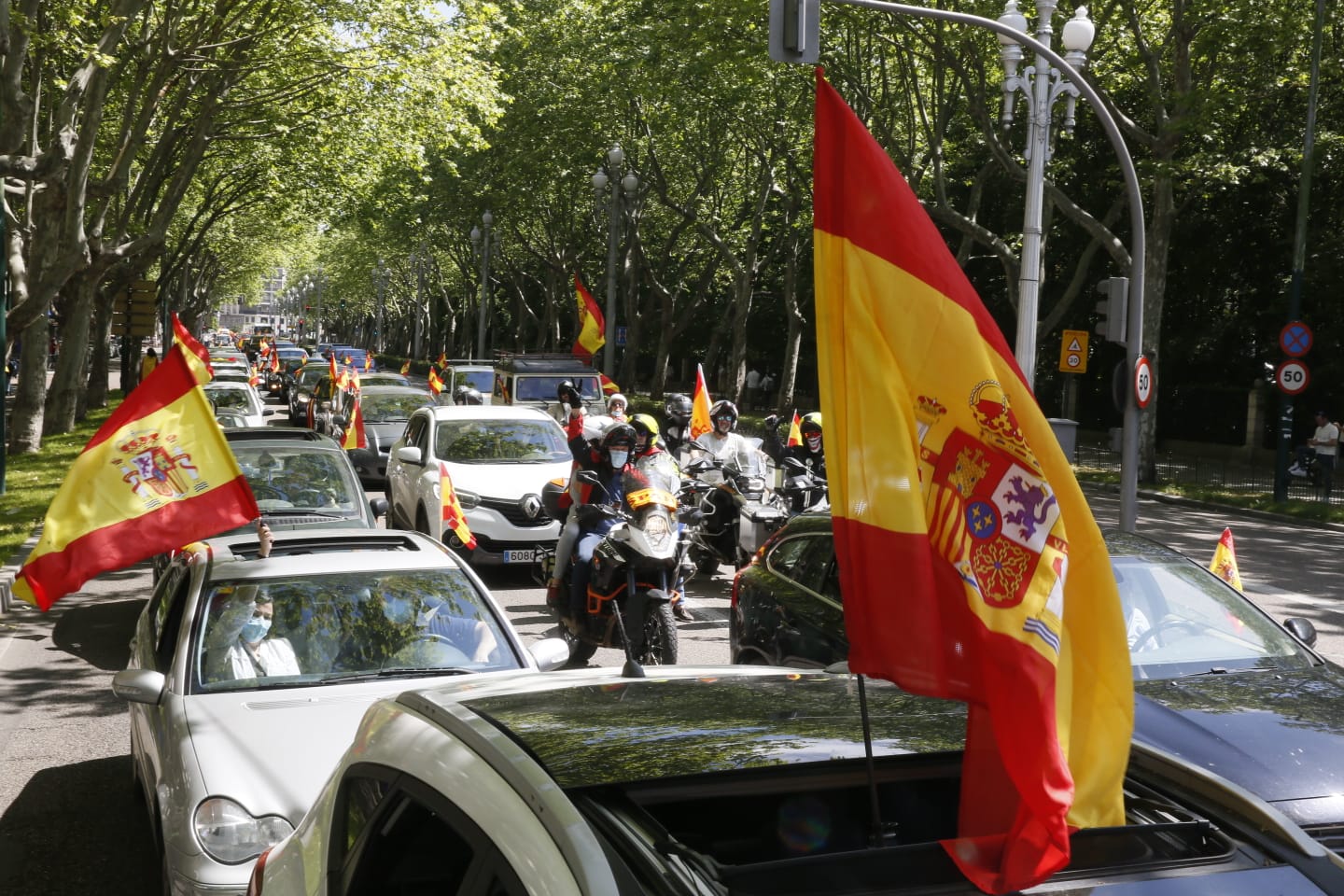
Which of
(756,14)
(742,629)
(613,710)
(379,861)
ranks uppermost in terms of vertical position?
(756,14)

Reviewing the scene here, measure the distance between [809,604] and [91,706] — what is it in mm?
4517

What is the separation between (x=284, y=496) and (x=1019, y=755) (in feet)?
33.5

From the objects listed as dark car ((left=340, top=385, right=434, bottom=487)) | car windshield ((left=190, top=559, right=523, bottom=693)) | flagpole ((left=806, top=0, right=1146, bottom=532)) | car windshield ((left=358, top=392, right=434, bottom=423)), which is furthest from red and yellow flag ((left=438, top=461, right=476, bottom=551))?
car windshield ((left=358, top=392, right=434, bottom=423))

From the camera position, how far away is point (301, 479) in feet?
39.7

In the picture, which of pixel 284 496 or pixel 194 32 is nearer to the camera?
pixel 284 496

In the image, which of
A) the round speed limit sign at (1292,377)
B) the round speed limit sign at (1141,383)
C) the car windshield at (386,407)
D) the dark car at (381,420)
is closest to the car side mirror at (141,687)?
the round speed limit sign at (1141,383)

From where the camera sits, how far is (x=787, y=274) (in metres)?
40.2

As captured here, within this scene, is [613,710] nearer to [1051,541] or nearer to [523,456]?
[1051,541]

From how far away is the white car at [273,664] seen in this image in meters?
4.98

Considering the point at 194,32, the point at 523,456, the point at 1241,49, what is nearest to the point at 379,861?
the point at 523,456

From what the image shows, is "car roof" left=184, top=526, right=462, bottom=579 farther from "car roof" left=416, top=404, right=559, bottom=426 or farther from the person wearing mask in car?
"car roof" left=416, top=404, right=559, bottom=426

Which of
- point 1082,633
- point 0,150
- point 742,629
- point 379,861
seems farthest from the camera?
point 0,150

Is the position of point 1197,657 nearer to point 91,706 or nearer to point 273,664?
point 273,664

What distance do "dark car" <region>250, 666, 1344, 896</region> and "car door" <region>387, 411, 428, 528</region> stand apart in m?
12.2
